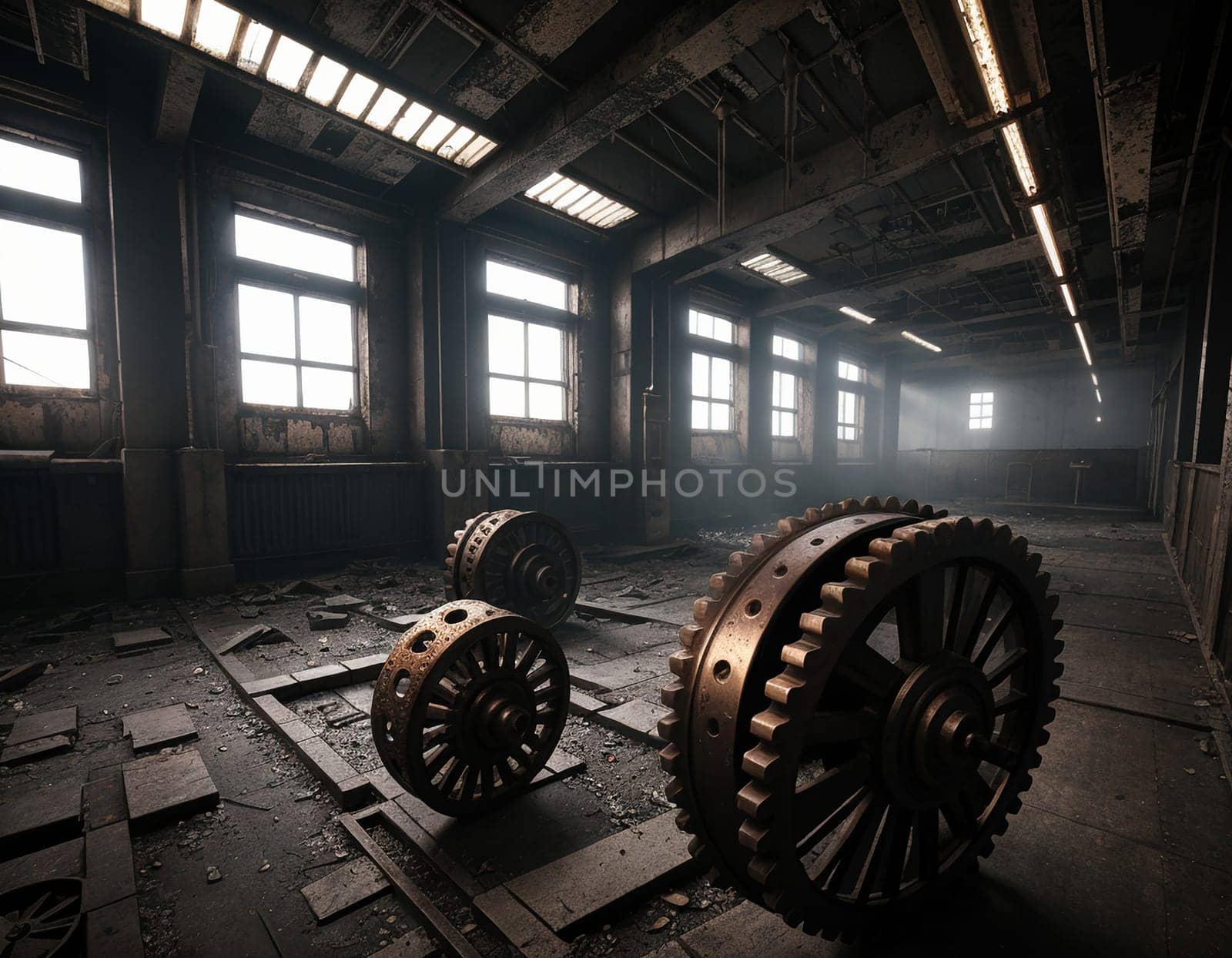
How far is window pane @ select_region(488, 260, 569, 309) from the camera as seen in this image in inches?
352

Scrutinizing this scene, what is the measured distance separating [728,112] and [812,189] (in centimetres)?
165

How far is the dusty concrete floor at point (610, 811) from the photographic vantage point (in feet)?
5.70

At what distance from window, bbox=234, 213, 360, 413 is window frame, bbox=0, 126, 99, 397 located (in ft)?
4.31

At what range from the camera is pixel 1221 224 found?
6.65m

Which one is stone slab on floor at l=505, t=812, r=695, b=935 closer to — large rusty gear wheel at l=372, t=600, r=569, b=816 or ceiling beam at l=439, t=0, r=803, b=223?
large rusty gear wheel at l=372, t=600, r=569, b=816

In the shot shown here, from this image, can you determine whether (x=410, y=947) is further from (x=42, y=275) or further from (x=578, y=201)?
(x=578, y=201)

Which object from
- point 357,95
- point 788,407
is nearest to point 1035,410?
point 788,407

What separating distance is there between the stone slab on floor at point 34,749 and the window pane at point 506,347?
22.3 ft

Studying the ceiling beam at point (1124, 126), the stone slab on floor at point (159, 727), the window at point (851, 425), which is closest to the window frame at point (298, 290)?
the stone slab on floor at point (159, 727)

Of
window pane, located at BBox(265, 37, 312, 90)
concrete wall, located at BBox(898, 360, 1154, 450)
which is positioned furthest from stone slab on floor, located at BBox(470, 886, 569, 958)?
concrete wall, located at BBox(898, 360, 1154, 450)

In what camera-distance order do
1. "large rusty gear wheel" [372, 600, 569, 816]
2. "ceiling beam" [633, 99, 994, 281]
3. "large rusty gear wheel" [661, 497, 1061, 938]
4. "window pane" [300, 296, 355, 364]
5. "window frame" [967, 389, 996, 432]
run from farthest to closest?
1. "window frame" [967, 389, 996, 432]
2. "window pane" [300, 296, 355, 364]
3. "ceiling beam" [633, 99, 994, 281]
4. "large rusty gear wheel" [372, 600, 569, 816]
5. "large rusty gear wheel" [661, 497, 1061, 938]

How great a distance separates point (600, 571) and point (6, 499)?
631 centimetres

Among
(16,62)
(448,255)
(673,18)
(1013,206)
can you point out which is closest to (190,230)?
(16,62)

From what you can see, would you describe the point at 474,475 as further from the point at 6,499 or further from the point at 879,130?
the point at 879,130
